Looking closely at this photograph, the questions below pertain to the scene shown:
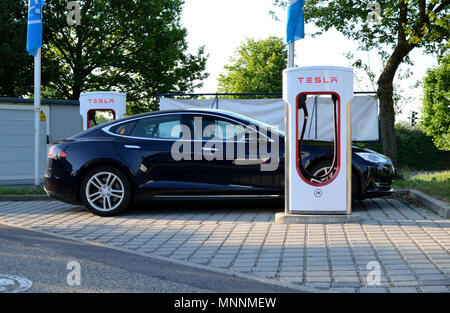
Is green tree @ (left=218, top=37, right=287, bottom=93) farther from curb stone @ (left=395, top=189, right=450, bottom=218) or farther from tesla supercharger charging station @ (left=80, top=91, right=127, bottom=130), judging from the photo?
curb stone @ (left=395, top=189, right=450, bottom=218)

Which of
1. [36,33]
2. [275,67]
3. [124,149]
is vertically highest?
A: [275,67]

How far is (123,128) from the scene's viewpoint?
8.62 m

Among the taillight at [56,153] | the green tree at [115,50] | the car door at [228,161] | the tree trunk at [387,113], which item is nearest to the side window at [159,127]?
A: the car door at [228,161]

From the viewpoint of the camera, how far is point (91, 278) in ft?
15.3

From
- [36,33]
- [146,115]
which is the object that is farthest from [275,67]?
[146,115]

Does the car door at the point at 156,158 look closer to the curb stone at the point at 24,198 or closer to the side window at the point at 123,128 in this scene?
the side window at the point at 123,128

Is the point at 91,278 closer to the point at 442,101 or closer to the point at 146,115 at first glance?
the point at 146,115

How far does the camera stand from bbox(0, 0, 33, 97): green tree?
28.2 meters

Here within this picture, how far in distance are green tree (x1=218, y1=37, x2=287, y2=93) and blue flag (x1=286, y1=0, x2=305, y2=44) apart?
1816 inches

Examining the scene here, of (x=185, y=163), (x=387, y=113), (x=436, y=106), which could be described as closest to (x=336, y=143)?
(x=185, y=163)

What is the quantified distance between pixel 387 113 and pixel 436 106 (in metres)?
44.6

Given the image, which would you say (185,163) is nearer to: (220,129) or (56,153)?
(220,129)

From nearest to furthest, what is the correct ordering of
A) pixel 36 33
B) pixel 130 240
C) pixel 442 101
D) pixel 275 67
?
1. pixel 130 240
2. pixel 36 33
3. pixel 442 101
4. pixel 275 67
